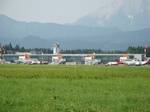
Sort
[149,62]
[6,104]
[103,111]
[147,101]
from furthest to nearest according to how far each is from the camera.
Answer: [149,62], [147,101], [6,104], [103,111]

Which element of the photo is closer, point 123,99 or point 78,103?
point 78,103

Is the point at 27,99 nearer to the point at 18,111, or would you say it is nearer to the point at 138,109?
the point at 18,111

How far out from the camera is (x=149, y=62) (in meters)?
138

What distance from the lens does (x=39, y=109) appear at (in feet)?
→ 52.7

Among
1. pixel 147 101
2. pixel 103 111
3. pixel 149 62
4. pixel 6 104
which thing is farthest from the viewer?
pixel 149 62

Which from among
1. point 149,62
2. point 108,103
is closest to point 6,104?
point 108,103

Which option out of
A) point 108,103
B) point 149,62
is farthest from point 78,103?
point 149,62

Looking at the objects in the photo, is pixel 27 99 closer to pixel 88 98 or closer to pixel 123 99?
pixel 88 98

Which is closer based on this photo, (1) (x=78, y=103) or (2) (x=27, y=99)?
(1) (x=78, y=103)

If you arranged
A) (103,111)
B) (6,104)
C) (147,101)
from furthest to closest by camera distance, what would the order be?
(147,101)
(6,104)
(103,111)

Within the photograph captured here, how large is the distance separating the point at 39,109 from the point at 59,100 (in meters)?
3.06

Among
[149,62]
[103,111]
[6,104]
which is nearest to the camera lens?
[103,111]

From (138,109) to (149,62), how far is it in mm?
123302

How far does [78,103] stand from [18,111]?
116 inches
